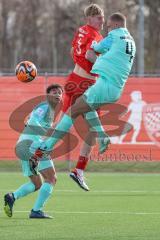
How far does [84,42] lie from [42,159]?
191 centimetres

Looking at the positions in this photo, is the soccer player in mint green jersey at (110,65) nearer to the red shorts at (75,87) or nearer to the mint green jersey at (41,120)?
the mint green jersey at (41,120)

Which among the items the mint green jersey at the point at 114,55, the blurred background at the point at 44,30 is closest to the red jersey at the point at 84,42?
the mint green jersey at the point at 114,55

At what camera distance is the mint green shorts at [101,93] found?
45.7 feet

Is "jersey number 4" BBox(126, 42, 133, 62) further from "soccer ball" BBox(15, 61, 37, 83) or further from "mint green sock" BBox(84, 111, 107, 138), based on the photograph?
"soccer ball" BBox(15, 61, 37, 83)

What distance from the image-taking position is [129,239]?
1176cm

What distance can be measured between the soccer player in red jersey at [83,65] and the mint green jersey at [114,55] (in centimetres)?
45

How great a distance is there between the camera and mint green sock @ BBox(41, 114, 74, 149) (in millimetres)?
14062

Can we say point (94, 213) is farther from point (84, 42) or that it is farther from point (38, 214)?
point (84, 42)

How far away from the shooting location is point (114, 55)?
13.8 metres

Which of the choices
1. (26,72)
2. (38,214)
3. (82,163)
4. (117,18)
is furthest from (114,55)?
(38,214)

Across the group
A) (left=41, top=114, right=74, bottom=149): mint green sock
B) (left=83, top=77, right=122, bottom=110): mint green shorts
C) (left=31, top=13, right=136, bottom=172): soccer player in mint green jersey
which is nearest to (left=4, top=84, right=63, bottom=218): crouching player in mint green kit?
(left=41, top=114, right=74, bottom=149): mint green sock

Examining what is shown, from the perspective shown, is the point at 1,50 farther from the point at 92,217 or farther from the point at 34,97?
the point at 92,217

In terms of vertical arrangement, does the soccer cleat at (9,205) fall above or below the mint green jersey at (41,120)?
below

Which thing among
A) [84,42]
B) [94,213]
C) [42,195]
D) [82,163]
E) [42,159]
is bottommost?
[94,213]
